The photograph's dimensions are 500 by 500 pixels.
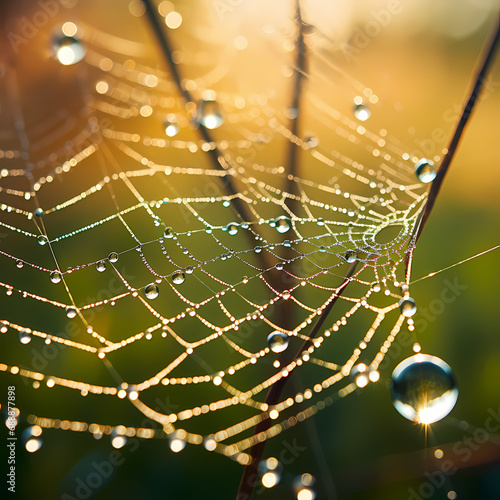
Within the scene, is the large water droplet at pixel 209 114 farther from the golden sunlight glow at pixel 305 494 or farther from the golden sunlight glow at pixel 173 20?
the golden sunlight glow at pixel 305 494

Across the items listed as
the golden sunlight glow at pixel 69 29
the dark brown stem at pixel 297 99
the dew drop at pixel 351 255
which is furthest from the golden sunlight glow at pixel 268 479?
the golden sunlight glow at pixel 69 29

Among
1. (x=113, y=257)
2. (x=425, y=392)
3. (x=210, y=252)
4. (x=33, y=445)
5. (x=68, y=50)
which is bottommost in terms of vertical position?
(x=33, y=445)

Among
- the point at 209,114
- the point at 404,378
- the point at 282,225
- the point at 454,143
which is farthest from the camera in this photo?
the point at 209,114

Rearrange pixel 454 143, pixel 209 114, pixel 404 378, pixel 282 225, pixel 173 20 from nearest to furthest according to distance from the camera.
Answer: pixel 454 143, pixel 404 378, pixel 282 225, pixel 209 114, pixel 173 20

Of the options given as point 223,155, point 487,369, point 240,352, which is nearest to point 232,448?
point 240,352

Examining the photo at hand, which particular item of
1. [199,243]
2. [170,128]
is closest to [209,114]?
[170,128]

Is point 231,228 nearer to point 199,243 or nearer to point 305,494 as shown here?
point 199,243
